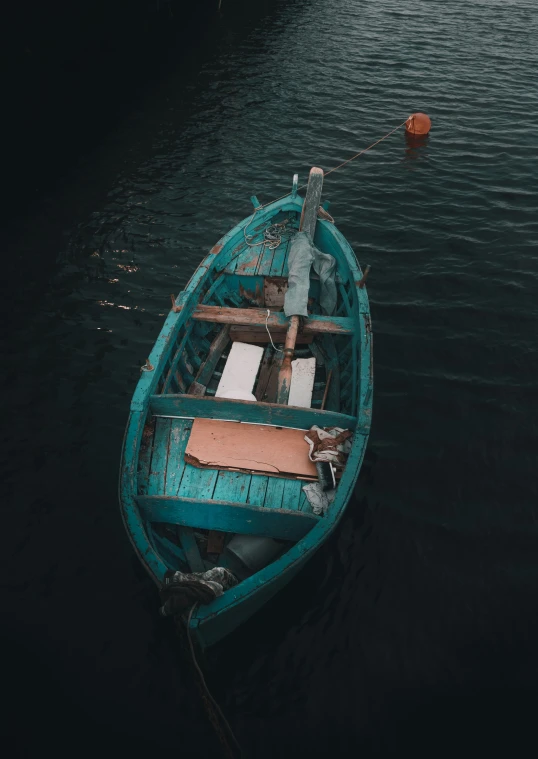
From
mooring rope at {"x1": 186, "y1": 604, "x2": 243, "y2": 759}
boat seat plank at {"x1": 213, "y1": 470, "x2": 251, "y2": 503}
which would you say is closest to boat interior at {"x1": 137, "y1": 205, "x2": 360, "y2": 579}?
boat seat plank at {"x1": 213, "y1": 470, "x2": 251, "y2": 503}

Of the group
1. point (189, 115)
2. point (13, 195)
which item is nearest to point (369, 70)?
point (189, 115)

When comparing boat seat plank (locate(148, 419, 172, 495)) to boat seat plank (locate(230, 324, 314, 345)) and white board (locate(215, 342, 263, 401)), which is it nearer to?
white board (locate(215, 342, 263, 401))

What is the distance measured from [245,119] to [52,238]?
11.2m

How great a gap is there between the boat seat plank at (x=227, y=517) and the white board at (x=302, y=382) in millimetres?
2557

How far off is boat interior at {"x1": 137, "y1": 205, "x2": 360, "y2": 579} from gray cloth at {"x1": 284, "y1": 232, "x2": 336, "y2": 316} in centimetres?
33

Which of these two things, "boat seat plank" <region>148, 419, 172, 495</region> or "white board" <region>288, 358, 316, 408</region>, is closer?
"boat seat plank" <region>148, 419, 172, 495</region>

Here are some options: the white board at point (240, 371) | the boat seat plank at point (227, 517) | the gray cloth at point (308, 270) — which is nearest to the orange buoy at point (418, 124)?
the gray cloth at point (308, 270)

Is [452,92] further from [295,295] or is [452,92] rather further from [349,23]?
[295,295]

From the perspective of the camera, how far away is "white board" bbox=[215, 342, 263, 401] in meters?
8.96

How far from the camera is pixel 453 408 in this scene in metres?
10.2

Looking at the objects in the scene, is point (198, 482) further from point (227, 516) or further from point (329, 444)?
point (329, 444)

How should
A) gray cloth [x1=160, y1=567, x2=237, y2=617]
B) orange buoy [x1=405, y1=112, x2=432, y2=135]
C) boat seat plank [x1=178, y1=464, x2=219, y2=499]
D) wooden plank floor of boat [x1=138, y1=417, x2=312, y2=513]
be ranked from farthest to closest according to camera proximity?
orange buoy [x1=405, y1=112, x2=432, y2=135], boat seat plank [x1=178, y1=464, x2=219, y2=499], wooden plank floor of boat [x1=138, y1=417, x2=312, y2=513], gray cloth [x1=160, y1=567, x2=237, y2=617]

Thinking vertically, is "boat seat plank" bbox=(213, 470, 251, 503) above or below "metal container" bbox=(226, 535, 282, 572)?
above

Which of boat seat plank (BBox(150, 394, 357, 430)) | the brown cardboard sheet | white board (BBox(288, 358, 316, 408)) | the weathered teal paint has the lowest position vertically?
the weathered teal paint
